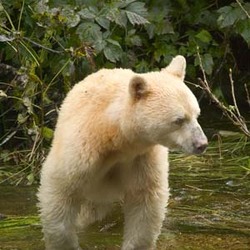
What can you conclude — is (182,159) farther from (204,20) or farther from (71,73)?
(204,20)

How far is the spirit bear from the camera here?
454cm

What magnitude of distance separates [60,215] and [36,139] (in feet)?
6.05

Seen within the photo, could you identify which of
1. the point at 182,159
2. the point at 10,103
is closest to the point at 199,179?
the point at 182,159

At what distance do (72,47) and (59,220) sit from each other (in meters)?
→ 2.05

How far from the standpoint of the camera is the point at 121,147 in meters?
4.77

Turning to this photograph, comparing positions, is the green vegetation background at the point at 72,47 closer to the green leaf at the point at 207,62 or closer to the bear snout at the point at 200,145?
the green leaf at the point at 207,62

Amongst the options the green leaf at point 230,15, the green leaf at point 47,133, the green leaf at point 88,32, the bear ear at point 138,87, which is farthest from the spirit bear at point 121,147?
the green leaf at point 230,15

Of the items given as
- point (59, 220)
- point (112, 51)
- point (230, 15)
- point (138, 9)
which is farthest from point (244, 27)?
point (59, 220)

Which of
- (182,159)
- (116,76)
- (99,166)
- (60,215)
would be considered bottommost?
(182,159)

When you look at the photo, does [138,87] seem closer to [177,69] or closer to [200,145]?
[177,69]

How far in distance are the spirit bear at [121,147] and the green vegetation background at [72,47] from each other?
149 cm

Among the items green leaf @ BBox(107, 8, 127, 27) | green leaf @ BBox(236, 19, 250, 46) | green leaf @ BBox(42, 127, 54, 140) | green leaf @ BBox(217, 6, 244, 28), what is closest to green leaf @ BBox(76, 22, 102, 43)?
green leaf @ BBox(107, 8, 127, 27)

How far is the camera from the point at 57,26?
684 centimetres

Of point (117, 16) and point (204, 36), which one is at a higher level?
point (117, 16)
